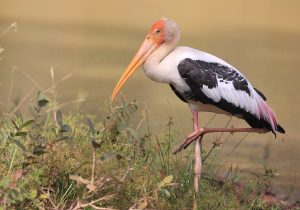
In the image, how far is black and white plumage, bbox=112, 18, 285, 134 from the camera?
5.95 meters

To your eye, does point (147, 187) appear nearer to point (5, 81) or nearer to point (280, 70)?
point (5, 81)

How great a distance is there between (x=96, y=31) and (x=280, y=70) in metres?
3.26

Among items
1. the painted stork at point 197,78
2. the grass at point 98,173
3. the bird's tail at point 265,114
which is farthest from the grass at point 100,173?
the bird's tail at point 265,114

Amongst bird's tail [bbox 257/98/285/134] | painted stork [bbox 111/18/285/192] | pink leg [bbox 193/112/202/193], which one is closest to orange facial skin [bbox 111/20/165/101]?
painted stork [bbox 111/18/285/192]

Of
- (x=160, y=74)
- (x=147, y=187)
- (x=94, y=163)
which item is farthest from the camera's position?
(x=160, y=74)

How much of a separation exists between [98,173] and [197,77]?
132 cm

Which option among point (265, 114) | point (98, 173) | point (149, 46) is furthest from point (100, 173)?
point (265, 114)

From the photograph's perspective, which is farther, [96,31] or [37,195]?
[96,31]

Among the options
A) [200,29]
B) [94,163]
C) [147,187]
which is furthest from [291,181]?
[200,29]

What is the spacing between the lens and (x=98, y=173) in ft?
15.7

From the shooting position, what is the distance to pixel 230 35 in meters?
16.2

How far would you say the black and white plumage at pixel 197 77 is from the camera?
595cm

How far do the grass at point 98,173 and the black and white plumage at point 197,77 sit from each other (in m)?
0.32

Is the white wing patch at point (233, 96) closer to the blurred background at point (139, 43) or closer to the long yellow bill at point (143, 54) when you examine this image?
the long yellow bill at point (143, 54)
